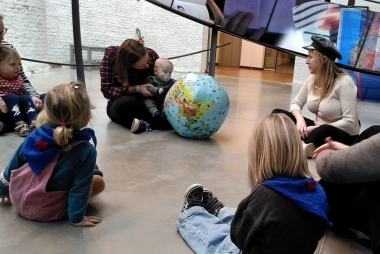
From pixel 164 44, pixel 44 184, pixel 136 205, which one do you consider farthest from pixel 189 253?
pixel 164 44

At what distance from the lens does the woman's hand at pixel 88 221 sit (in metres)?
2.01

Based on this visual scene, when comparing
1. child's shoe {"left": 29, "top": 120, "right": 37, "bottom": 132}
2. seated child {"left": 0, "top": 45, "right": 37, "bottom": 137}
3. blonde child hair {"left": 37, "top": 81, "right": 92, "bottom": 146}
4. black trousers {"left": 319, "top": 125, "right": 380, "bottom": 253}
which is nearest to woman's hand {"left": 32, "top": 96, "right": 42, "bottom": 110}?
seated child {"left": 0, "top": 45, "right": 37, "bottom": 137}

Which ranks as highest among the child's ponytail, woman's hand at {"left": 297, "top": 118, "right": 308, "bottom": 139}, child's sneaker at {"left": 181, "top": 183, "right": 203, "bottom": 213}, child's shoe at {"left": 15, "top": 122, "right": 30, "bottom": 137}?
the child's ponytail

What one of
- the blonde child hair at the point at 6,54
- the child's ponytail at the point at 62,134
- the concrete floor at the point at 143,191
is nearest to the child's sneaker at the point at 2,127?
the concrete floor at the point at 143,191

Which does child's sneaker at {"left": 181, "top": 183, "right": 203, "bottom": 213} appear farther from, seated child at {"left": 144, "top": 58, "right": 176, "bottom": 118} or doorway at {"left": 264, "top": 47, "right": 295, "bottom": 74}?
doorway at {"left": 264, "top": 47, "right": 295, "bottom": 74}

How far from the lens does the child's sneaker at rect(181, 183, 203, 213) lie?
2.10 meters

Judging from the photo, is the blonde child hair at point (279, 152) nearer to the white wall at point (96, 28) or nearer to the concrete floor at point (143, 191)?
the concrete floor at point (143, 191)

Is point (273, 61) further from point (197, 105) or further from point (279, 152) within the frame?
point (279, 152)

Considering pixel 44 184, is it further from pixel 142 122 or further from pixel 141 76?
pixel 141 76

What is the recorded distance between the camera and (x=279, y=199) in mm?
1382

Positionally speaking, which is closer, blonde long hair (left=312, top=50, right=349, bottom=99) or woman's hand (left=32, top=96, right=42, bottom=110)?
blonde long hair (left=312, top=50, right=349, bottom=99)

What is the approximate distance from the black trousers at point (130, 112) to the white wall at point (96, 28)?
5.55m

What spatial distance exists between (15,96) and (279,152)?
9.73ft

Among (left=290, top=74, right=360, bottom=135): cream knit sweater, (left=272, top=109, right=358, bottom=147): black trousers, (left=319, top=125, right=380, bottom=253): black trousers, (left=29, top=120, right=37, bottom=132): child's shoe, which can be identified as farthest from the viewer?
(left=29, top=120, right=37, bottom=132): child's shoe
